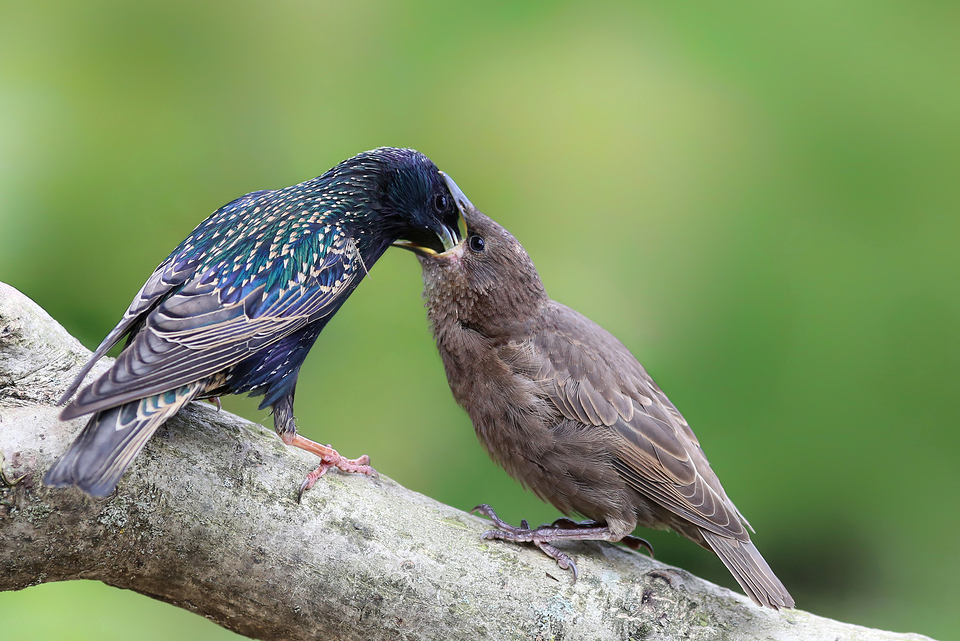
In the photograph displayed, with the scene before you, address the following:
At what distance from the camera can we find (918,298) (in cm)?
409

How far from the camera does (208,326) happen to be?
2186 millimetres

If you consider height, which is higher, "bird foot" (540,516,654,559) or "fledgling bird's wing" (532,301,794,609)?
"fledgling bird's wing" (532,301,794,609)

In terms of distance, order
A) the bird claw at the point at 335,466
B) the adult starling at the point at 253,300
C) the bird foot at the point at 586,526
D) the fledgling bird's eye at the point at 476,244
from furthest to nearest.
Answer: the fledgling bird's eye at the point at 476,244 → the bird foot at the point at 586,526 → the bird claw at the point at 335,466 → the adult starling at the point at 253,300

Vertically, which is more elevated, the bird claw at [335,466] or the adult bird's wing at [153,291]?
the adult bird's wing at [153,291]

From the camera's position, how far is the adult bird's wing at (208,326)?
194 centimetres

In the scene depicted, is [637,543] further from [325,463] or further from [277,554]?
[277,554]

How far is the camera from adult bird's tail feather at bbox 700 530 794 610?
93.5 inches

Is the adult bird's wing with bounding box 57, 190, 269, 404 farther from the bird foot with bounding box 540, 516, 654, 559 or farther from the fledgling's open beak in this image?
the bird foot with bounding box 540, 516, 654, 559

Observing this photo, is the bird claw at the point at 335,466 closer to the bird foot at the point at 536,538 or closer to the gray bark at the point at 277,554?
the gray bark at the point at 277,554

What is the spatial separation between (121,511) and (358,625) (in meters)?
0.76

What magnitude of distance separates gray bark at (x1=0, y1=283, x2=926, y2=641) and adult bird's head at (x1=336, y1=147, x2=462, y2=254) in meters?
0.94

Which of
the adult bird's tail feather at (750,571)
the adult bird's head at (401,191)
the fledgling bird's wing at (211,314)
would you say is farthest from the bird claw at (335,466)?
the adult bird's tail feather at (750,571)

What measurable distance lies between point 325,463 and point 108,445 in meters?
0.73

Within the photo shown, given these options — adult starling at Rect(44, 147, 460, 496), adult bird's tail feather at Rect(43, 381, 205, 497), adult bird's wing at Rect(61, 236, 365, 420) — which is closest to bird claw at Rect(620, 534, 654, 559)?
adult starling at Rect(44, 147, 460, 496)
